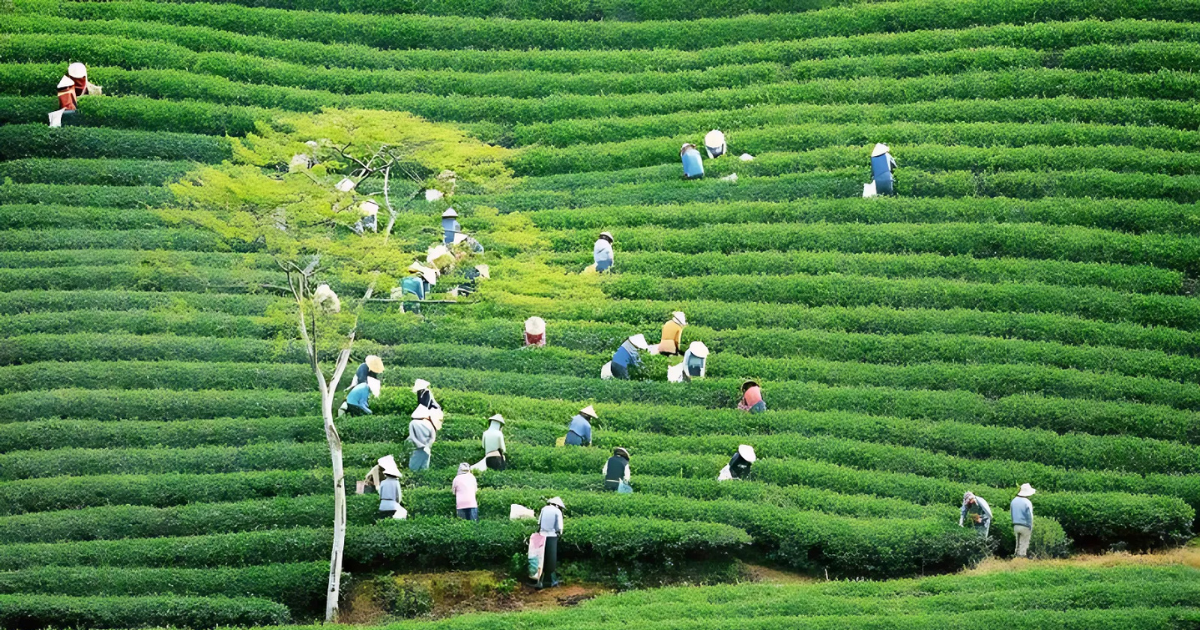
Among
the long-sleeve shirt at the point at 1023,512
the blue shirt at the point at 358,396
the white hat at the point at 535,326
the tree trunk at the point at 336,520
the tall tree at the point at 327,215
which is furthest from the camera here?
the white hat at the point at 535,326

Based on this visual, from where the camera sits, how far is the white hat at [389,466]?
28.5 m

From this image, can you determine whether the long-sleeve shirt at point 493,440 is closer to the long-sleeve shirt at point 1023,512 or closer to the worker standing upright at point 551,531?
the worker standing upright at point 551,531

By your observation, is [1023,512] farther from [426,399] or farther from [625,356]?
[426,399]

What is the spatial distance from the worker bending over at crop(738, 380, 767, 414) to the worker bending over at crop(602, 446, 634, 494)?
9.65 ft

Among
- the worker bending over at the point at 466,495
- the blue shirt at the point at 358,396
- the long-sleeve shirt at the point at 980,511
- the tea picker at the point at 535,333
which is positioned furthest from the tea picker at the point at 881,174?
the worker bending over at the point at 466,495

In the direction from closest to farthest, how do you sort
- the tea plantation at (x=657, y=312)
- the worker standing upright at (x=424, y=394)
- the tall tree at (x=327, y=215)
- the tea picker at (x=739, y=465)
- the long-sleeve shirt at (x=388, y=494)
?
1. the tea plantation at (x=657, y=312)
2. the tall tree at (x=327, y=215)
3. the long-sleeve shirt at (x=388, y=494)
4. the tea picker at (x=739, y=465)
5. the worker standing upright at (x=424, y=394)

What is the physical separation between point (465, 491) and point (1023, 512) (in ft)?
29.8

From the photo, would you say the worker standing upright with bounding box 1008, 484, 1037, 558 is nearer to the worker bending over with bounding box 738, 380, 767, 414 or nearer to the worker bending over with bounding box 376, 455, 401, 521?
the worker bending over with bounding box 738, 380, 767, 414

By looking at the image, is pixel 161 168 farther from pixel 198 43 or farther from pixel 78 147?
pixel 198 43

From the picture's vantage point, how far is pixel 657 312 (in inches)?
1302

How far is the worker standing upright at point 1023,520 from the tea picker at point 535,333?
9.53 meters

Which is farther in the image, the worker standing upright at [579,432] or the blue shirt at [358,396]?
the blue shirt at [358,396]

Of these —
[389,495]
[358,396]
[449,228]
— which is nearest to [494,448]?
[389,495]

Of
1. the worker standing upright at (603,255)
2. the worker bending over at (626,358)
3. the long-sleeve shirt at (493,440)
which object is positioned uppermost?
the worker standing upright at (603,255)
